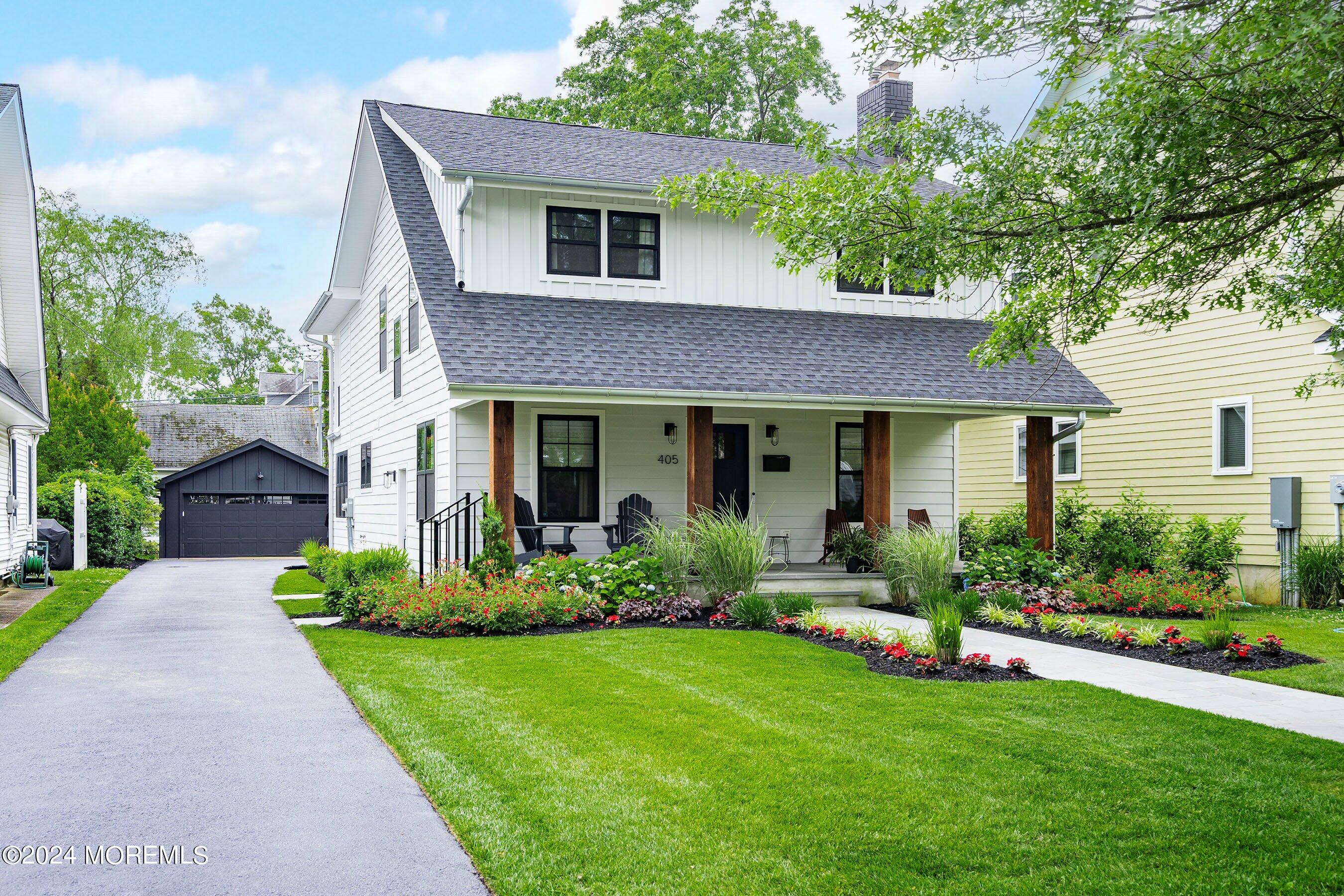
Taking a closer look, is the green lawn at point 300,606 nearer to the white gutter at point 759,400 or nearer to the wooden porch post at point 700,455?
the white gutter at point 759,400

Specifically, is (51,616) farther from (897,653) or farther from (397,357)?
(897,653)

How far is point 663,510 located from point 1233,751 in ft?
30.0

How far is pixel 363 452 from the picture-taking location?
749 inches

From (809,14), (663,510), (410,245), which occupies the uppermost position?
(809,14)

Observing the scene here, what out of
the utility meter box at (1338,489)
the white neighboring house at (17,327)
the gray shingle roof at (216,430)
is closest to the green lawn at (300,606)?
the white neighboring house at (17,327)

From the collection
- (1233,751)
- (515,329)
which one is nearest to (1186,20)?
(1233,751)

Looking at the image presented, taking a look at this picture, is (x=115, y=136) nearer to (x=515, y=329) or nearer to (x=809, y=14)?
(x=809, y=14)

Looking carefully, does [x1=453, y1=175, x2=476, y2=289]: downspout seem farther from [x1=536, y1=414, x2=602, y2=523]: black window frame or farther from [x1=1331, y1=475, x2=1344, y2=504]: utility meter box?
[x1=1331, y1=475, x2=1344, y2=504]: utility meter box

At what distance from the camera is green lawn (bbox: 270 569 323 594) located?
1614cm

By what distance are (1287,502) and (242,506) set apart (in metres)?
25.7

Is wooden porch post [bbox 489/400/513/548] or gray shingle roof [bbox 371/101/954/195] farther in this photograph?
gray shingle roof [bbox 371/101/954/195]

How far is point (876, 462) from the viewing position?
13.3 m

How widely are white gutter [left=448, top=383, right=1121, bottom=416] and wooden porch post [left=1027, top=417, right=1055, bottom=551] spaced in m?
0.33

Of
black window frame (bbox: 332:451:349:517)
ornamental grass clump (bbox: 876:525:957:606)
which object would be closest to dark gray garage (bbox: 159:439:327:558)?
black window frame (bbox: 332:451:349:517)
